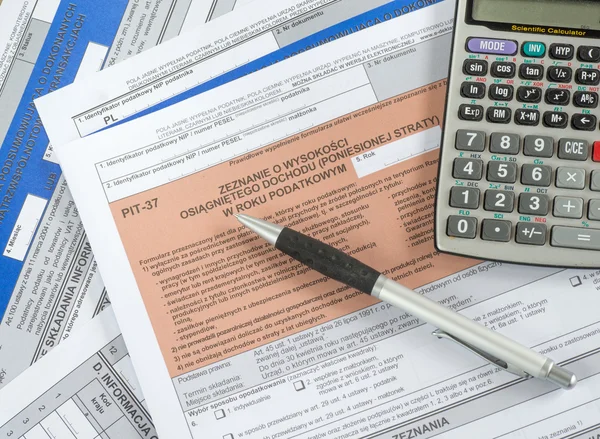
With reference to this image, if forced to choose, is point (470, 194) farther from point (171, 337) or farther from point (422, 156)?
point (171, 337)

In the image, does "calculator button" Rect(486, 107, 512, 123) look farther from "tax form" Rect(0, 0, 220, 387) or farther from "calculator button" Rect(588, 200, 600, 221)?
"tax form" Rect(0, 0, 220, 387)

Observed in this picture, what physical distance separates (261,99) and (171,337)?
0.54 feet

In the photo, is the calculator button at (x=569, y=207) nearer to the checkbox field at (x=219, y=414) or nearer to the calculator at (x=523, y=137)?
the calculator at (x=523, y=137)

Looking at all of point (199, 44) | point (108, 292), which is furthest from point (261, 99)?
point (108, 292)

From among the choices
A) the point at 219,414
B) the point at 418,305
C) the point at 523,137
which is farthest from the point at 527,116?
the point at 219,414

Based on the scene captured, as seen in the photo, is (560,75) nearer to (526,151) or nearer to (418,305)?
(526,151)

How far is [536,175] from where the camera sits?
339mm

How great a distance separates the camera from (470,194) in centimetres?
34

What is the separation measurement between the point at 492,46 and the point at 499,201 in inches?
3.7

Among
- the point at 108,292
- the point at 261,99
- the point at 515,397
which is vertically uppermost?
the point at 261,99

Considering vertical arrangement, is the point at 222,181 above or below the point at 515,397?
above

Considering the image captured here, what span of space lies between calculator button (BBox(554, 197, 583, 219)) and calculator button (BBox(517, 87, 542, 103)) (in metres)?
0.06

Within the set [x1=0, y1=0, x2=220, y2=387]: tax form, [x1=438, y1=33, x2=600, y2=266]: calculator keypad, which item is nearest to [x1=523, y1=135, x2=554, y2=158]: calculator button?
[x1=438, y1=33, x2=600, y2=266]: calculator keypad

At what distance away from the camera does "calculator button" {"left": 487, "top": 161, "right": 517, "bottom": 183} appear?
34cm
